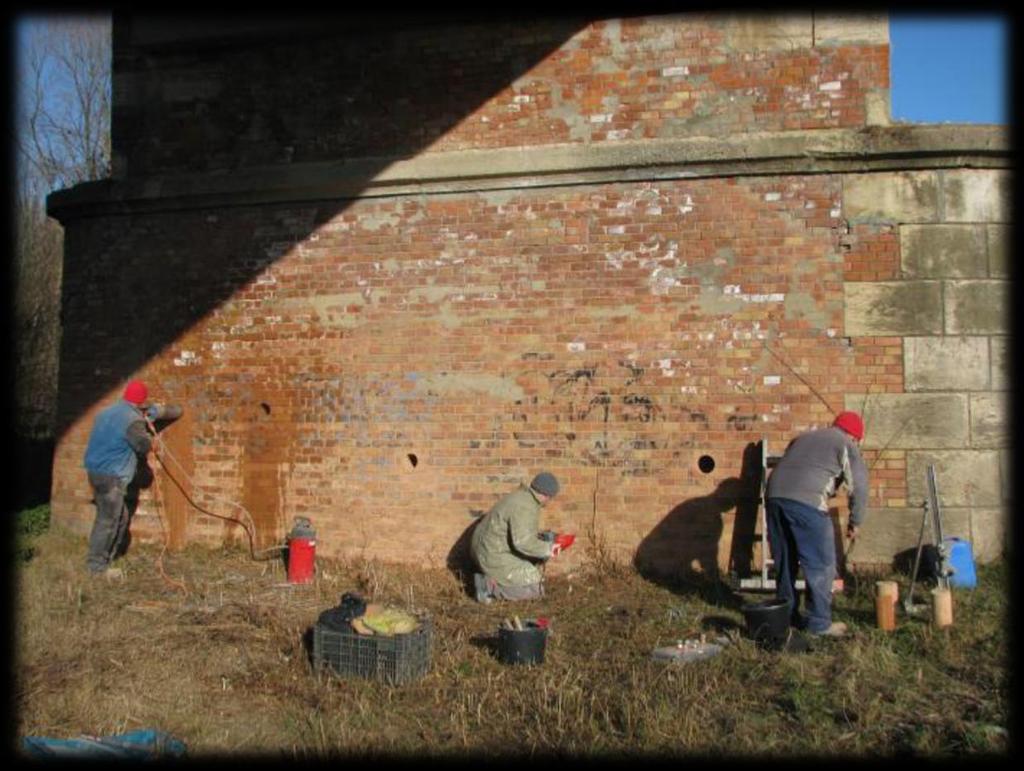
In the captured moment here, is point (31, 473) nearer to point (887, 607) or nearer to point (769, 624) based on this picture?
point (769, 624)

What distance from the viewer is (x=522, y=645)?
586 cm

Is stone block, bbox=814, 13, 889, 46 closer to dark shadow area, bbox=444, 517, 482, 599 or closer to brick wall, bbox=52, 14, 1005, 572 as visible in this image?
brick wall, bbox=52, 14, 1005, 572

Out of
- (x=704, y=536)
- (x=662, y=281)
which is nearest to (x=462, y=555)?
(x=704, y=536)

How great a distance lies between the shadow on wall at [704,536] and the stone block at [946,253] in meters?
2.19

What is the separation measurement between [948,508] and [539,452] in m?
3.74

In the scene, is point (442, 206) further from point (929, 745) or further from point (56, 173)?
point (56, 173)

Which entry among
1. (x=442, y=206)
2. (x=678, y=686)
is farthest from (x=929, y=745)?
(x=442, y=206)

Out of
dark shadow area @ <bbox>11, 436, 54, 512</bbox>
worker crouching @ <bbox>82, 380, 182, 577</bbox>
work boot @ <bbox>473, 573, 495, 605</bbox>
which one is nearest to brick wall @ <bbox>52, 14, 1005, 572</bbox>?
worker crouching @ <bbox>82, 380, 182, 577</bbox>

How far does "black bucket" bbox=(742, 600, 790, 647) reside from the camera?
616 centimetres

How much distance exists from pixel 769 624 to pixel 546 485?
7.78 ft

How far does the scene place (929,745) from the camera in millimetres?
4539

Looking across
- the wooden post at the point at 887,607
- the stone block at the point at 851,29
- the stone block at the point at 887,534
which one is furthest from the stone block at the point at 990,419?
the stone block at the point at 851,29

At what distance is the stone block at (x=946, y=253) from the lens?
7.80 metres

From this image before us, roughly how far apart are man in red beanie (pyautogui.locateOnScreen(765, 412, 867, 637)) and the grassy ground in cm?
40
